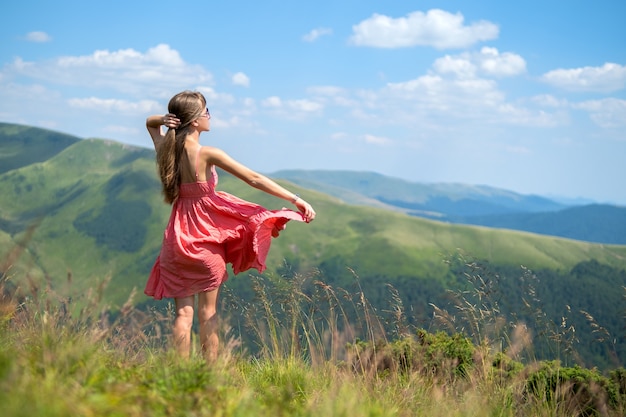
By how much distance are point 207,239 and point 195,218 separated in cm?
30

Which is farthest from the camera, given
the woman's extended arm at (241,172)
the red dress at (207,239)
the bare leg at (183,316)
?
the red dress at (207,239)

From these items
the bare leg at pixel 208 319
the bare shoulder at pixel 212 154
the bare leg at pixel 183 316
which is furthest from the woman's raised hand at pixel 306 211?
the bare leg at pixel 183 316

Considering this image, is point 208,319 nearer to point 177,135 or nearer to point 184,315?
point 184,315

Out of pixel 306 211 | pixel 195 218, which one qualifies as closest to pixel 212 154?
pixel 195 218

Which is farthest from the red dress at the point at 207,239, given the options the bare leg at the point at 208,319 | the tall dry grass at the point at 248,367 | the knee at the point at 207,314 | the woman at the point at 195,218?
the tall dry grass at the point at 248,367

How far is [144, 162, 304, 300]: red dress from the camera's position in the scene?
6293mm

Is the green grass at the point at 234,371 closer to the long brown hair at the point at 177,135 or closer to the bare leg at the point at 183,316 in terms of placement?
the bare leg at the point at 183,316

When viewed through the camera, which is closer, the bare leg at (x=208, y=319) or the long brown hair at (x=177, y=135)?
the bare leg at (x=208, y=319)

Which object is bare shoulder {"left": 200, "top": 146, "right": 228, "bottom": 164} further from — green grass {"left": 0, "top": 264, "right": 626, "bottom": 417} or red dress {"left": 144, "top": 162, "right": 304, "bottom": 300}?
green grass {"left": 0, "top": 264, "right": 626, "bottom": 417}

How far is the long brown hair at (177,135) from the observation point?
628 cm

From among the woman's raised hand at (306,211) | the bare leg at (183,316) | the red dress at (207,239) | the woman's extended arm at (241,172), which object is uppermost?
the woman's extended arm at (241,172)

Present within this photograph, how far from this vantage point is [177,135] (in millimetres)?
6312

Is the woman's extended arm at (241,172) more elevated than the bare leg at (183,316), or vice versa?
the woman's extended arm at (241,172)

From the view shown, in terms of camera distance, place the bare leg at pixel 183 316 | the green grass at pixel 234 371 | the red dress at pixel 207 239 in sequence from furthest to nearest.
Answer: the red dress at pixel 207 239, the bare leg at pixel 183 316, the green grass at pixel 234 371
